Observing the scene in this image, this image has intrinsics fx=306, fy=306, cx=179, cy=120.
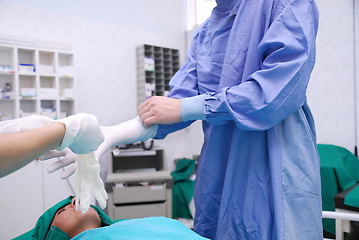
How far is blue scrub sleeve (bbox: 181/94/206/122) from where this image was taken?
0.91m

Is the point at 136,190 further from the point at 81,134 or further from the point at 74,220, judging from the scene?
the point at 81,134

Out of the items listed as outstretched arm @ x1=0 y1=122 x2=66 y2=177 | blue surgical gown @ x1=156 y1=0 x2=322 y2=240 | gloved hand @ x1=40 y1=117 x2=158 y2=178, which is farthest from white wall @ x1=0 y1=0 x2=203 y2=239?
outstretched arm @ x1=0 y1=122 x2=66 y2=177

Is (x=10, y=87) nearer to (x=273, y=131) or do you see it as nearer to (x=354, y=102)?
(x=273, y=131)

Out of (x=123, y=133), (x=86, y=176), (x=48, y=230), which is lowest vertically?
→ (x=48, y=230)

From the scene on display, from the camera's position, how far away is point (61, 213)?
153 cm

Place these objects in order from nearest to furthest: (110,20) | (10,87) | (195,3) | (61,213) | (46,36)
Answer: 1. (61,213)
2. (10,87)
3. (46,36)
4. (110,20)
5. (195,3)

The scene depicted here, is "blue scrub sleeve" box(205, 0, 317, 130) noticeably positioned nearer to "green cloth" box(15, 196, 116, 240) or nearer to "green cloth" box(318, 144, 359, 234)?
"green cloth" box(15, 196, 116, 240)

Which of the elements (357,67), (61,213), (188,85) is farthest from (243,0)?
(357,67)

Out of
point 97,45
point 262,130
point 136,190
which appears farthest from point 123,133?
point 97,45

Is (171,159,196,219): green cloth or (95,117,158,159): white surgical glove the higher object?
(95,117,158,159): white surgical glove

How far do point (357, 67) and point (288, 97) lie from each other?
2.49 m

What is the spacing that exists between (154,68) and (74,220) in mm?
2755

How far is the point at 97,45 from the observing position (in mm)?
3725

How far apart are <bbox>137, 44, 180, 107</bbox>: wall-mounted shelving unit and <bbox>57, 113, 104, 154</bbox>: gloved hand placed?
3.07 metres
